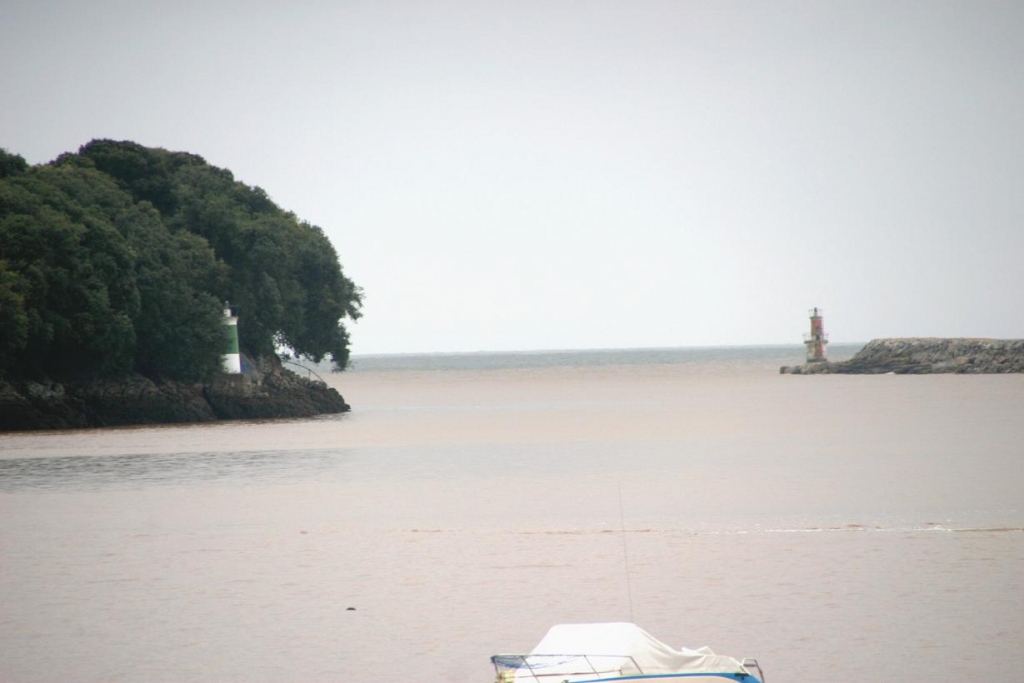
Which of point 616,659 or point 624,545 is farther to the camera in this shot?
point 624,545

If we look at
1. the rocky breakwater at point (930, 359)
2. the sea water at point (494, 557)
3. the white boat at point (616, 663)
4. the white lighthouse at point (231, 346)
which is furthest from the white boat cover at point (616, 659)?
the rocky breakwater at point (930, 359)

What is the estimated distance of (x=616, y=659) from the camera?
682cm

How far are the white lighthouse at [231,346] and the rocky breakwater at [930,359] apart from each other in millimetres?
65510

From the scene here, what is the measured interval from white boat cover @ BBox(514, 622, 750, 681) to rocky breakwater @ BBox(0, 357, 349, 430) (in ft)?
116

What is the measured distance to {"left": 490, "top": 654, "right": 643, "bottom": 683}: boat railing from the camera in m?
6.75

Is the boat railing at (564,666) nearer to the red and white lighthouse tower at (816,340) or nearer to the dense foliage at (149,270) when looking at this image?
the dense foliage at (149,270)

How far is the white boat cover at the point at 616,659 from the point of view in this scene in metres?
6.78

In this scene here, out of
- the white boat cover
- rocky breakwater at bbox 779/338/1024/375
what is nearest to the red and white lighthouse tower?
rocky breakwater at bbox 779/338/1024/375

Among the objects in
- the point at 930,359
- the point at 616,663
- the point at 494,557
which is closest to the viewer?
the point at 616,663

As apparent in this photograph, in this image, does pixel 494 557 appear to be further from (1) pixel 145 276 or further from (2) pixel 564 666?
(1) pixel 145 276

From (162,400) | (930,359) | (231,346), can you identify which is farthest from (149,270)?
(930,359)

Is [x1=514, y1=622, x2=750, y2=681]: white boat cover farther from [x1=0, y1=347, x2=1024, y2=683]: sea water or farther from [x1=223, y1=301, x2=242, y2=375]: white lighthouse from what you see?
[x1=223, y1=301, x2=242, y2=375]: white lighthouse

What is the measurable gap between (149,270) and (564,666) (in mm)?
38571

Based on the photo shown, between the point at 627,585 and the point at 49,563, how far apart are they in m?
6.75
